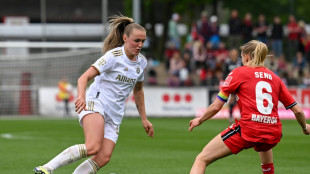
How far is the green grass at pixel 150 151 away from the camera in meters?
10.5

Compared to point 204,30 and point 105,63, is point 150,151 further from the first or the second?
point 204,30

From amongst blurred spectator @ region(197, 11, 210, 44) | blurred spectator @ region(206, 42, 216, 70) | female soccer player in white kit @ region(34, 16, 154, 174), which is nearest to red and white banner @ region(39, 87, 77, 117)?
blurred spectator @ region(206, 42, 216, 70)

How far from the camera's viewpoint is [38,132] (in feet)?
58.7

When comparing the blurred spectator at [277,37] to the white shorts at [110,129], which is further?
the blurred spectator at [277,37]

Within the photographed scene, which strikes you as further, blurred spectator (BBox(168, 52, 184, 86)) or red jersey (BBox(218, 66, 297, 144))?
blurred spectator (BBox(168, 52, 184, 86))

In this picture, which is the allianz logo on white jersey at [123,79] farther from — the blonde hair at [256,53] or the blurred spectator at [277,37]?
the blurred spectator at [277,37]

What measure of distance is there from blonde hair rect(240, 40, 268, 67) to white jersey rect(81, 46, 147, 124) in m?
1.41

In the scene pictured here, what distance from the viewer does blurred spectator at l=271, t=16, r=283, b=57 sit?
90.5 ft

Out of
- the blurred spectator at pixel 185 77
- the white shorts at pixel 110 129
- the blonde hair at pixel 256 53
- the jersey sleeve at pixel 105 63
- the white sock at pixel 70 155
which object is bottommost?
the blurred spectator at pixel 185 77

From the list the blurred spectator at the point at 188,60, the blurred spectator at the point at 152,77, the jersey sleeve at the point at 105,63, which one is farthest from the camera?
the blurred spectator at the point at 152,77

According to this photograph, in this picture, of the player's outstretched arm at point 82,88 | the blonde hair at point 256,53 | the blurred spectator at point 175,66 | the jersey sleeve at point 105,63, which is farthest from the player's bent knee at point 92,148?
the blurred spectator at point 175,66

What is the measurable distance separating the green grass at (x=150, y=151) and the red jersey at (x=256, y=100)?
116 inches

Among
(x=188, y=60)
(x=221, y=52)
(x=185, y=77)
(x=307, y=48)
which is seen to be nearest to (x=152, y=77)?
(x=188, y=60)

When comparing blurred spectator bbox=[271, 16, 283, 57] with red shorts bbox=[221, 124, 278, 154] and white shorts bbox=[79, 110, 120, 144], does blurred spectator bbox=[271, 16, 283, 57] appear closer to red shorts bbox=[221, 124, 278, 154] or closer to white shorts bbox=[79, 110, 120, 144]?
white shorts bbox=[79, 110, 120, 144]
